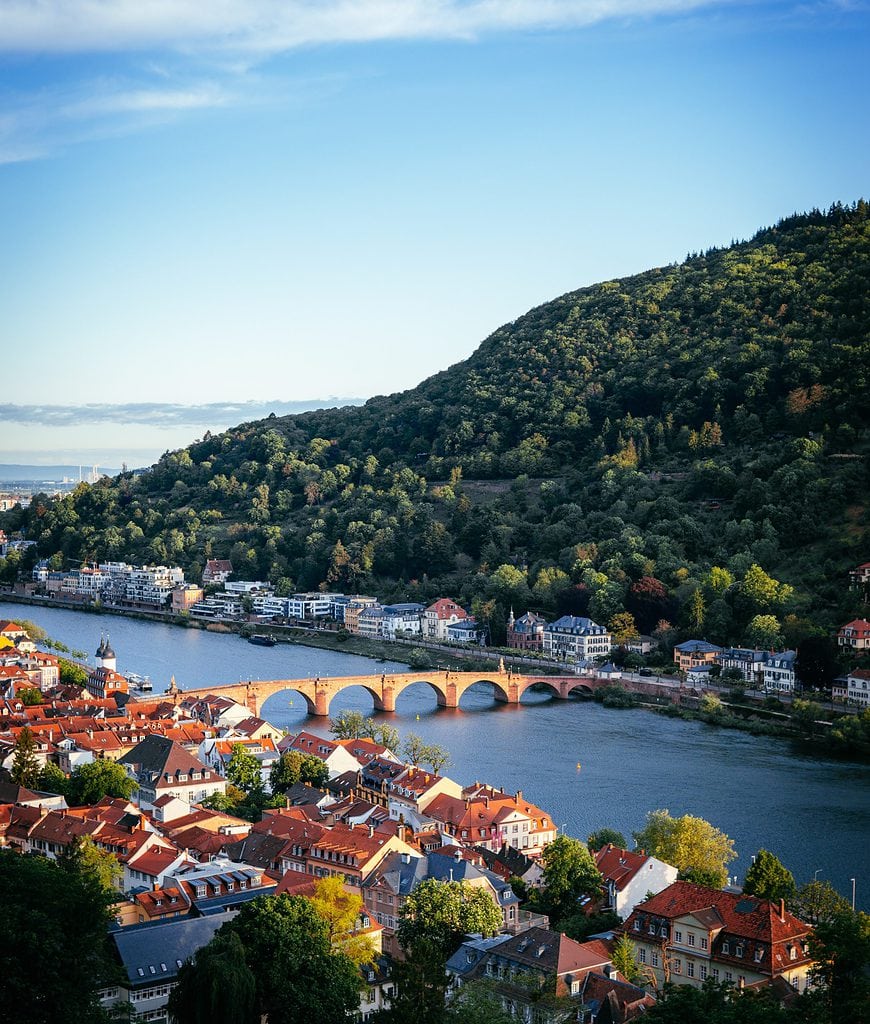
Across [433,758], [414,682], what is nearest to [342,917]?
[433,758]

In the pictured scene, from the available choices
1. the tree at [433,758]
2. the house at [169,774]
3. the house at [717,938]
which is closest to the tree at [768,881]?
the house at [717,938]

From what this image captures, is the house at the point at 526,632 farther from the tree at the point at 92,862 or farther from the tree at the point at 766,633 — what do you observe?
the tree at the point at 92,862

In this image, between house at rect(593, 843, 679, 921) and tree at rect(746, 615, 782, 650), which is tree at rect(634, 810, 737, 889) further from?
tree at rect(746, 615, 782, 650)

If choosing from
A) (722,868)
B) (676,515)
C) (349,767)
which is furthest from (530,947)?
(676,515)

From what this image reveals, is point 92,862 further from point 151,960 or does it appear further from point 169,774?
point 169,774

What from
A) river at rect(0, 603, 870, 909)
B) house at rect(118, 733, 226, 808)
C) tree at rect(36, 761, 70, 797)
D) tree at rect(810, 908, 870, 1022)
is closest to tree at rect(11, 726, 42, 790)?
tree at rect(36, 761, 70, 797)

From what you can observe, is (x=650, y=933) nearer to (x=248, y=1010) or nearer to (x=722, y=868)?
(x=722, y=868)
